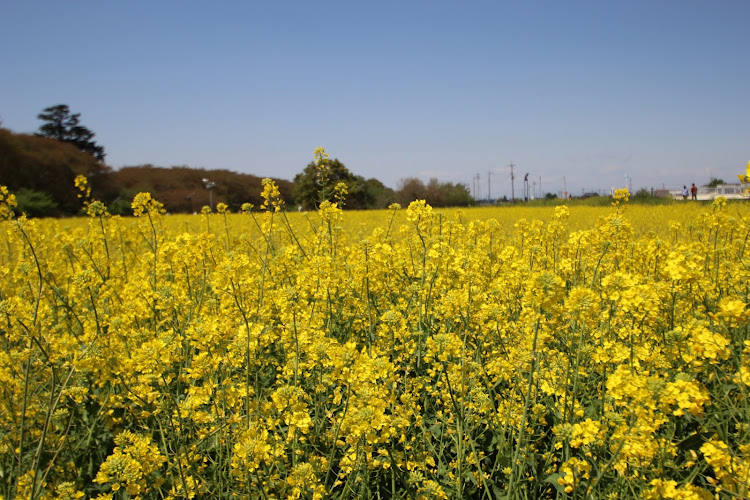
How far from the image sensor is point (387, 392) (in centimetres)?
210

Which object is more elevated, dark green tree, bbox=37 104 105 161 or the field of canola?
dark green tree, bbox=37 104 105 161

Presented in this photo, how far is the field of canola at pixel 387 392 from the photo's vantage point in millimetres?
1887

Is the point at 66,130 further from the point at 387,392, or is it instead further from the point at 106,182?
the point at 387,392

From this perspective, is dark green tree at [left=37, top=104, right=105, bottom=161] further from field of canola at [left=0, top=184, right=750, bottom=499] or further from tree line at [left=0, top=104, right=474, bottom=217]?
field of canola at [left=0, top=184, right=750, bottom=499]

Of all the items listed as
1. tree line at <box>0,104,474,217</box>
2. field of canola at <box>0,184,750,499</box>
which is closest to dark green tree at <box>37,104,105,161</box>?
tree line at <box>0,104,474,217</box>

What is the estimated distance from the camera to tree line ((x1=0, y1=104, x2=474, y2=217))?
1101 inches

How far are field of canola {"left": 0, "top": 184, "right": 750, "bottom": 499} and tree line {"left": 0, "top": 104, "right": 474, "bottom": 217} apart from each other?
36.9ft

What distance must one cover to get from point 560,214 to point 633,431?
3.79 metres

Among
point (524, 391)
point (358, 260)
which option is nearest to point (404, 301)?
point (358, 260)

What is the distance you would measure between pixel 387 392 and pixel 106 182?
3898 centimetres

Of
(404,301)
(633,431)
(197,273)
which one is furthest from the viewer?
(197,273)

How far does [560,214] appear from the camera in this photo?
5.16m

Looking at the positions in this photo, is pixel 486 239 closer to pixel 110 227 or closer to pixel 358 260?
pixel 358 260

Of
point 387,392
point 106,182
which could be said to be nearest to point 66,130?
point 106,182
